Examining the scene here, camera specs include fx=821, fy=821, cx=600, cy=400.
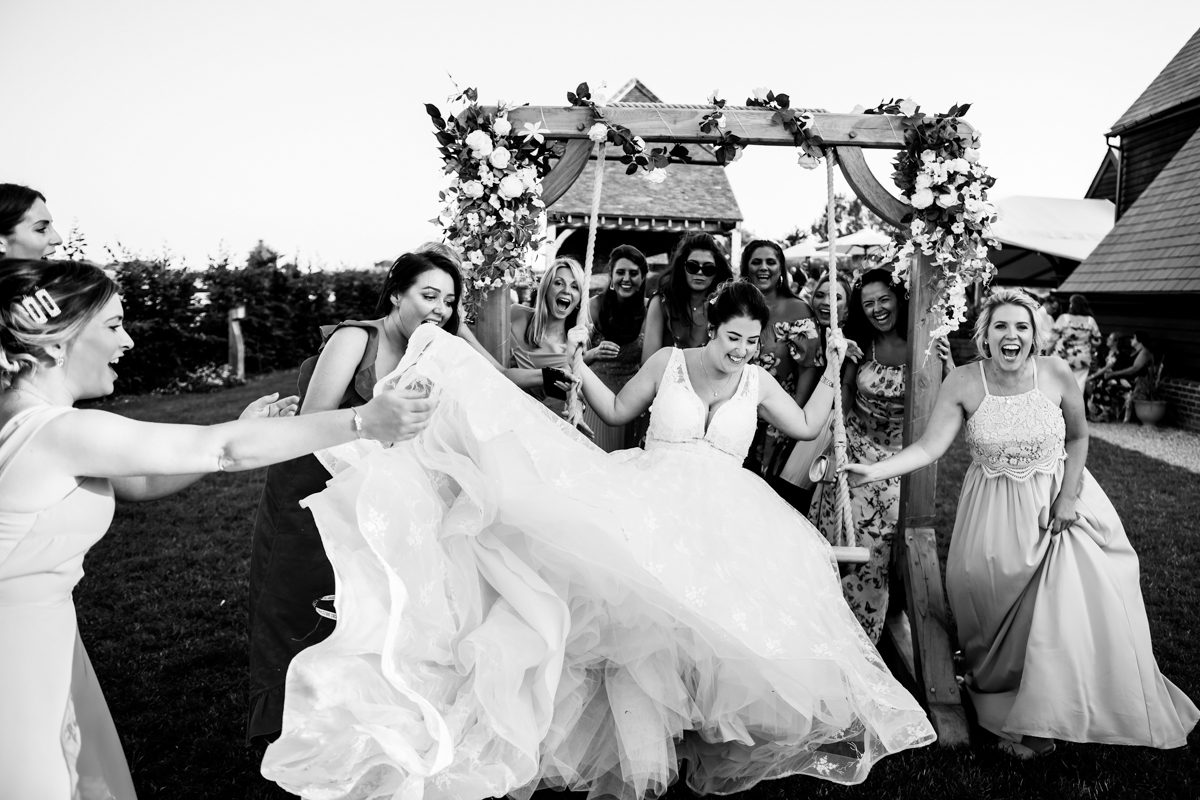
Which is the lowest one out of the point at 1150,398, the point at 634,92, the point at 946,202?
the point at 1150,398

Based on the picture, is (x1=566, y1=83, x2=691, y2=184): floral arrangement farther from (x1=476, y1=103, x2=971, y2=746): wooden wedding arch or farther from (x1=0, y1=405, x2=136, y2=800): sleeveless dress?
(x1=0, y1=405, x2=136, y2=800): sleeveless dress

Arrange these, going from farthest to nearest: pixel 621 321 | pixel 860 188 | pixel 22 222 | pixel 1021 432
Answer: pixel 621 321 < pixel 860 188 < pixel 1021 432 < pixel 22 222

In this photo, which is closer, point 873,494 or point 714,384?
point 714,384

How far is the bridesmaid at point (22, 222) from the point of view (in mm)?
3602

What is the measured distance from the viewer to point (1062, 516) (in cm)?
385

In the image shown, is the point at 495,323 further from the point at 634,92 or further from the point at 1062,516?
the point at 634,92

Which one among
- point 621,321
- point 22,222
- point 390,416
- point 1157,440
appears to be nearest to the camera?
point 390,416

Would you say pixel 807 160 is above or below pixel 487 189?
above

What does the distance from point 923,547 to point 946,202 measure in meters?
1.77

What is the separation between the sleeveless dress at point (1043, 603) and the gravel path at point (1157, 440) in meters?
7.52

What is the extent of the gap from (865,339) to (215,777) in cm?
424

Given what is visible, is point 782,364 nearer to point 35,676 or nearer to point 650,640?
point 650,640

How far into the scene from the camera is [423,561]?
8.28 ft

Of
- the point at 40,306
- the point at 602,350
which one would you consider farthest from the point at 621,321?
the point at 40,306
